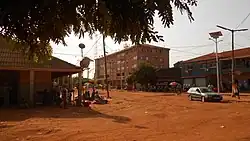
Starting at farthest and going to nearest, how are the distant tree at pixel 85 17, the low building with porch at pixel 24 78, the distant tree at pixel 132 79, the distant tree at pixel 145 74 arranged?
the distant tree at pixel 132 79, the distant tree at pixel 145 74, the low building with porch at pixel 24 78, the distant tree at pixel 85 17

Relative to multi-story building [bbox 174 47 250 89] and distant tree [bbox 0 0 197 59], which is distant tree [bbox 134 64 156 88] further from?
distant tree [bbox 0 0 197 59]

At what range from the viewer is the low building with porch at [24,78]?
88.2ft

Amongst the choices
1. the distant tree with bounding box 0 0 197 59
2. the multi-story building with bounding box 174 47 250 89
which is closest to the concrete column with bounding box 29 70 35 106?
the distant tree with bounding box 0 0 197 59

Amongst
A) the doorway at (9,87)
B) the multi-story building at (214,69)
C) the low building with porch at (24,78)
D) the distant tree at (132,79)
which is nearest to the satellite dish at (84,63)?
the low building with porch at (24,78)

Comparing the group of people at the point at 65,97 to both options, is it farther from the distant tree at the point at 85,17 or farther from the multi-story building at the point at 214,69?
the multi-story building at the point at 214,69

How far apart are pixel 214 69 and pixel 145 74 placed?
693 inches

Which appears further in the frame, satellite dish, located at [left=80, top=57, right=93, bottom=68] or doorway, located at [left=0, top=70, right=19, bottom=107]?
satellite dish, located at [left=80, top=57, right=93, bottom=68]

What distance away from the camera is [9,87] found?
29266mm

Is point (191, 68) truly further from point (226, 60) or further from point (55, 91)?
point (55, 91)

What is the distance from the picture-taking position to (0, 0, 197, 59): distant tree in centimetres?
320

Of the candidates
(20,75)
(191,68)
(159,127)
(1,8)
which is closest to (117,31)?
(1,8)

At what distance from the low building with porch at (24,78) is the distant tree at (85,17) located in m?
23.9

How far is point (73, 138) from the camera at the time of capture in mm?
13375

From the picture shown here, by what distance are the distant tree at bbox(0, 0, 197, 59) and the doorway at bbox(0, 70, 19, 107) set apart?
2665 centimetres
